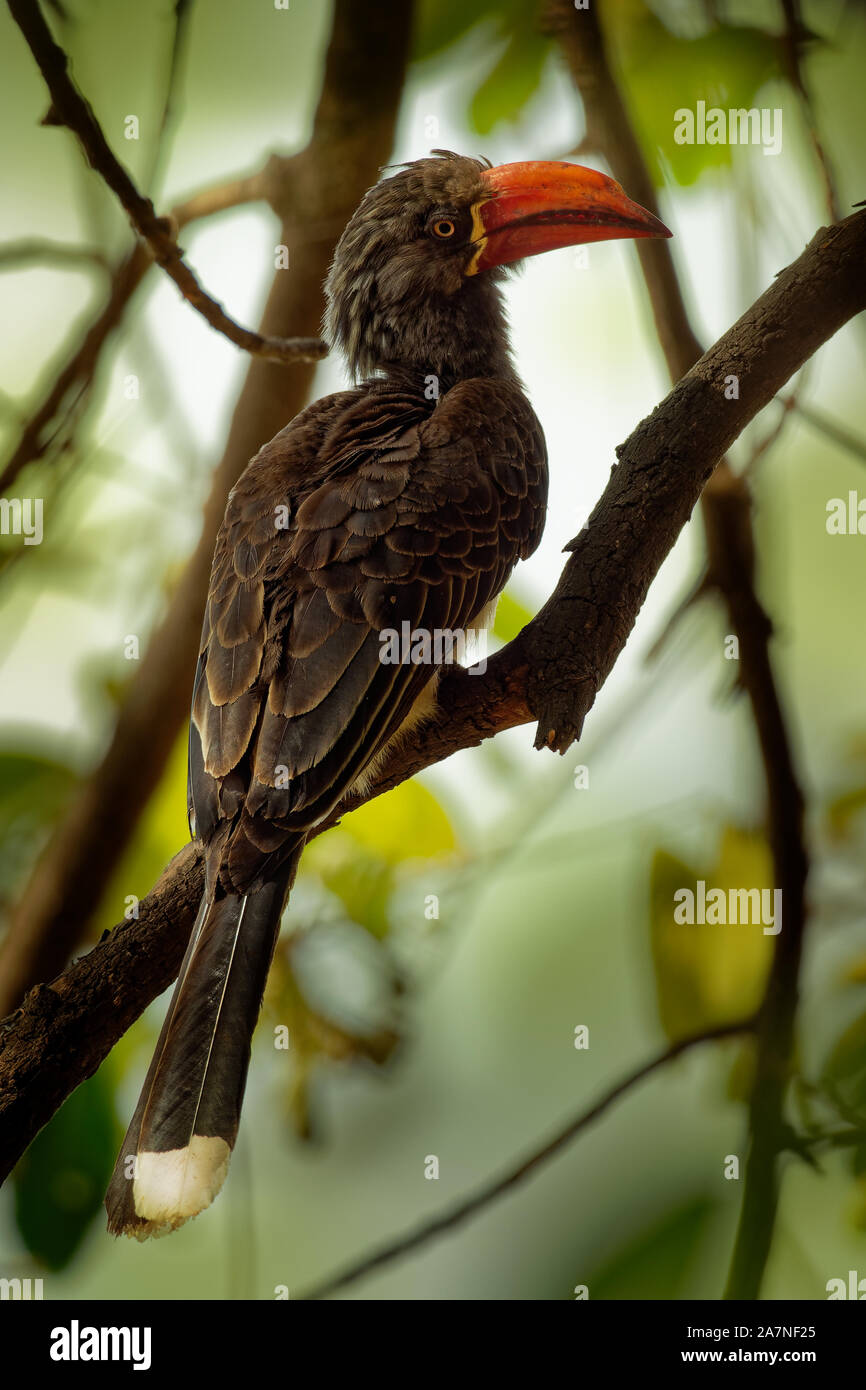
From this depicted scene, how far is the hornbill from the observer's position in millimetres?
1886

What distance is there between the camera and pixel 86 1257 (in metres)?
2.94

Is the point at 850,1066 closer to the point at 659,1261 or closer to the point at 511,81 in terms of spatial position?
the point at 659,1261

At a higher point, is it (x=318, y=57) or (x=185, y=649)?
(x=318, y=57)

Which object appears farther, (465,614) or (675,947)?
(675,947)

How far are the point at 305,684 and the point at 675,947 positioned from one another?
1.25 metres

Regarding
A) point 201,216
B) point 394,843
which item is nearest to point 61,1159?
point 394,843

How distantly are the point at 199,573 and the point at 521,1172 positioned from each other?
163 cm

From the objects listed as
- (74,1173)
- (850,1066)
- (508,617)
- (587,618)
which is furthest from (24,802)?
(850,1066)

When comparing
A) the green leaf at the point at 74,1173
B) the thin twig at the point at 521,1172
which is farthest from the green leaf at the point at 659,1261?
the green leaf at the point at 74,1173

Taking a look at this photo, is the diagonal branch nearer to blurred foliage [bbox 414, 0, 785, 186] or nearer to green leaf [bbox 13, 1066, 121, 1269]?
blurred foliage [bbox 414, 0, 785, 186]

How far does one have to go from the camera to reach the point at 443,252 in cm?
291

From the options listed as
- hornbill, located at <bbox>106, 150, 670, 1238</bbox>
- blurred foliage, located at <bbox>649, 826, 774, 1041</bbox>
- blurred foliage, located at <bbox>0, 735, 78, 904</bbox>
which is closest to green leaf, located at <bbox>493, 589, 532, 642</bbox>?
hornbill, located at <bbox>106, 150, 670, 1238</bbox>

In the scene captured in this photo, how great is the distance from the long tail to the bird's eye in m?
1.70
